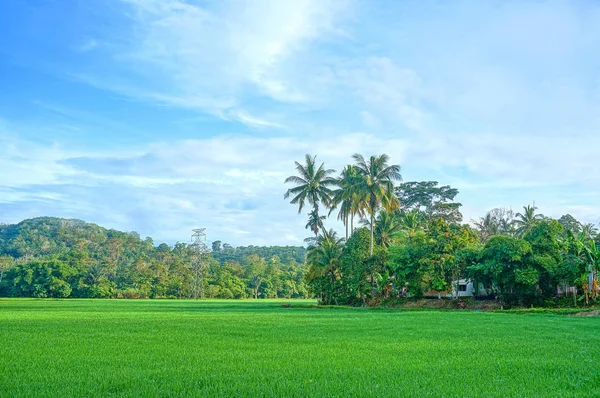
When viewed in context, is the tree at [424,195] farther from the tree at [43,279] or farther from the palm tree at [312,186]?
the tree at [43,279]

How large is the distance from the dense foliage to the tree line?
34.1m

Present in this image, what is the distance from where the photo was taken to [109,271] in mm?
72438

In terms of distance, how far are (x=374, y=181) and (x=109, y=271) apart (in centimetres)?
4963

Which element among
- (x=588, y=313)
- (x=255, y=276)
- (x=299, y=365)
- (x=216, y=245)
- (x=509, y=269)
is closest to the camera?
(x=299, y=365)

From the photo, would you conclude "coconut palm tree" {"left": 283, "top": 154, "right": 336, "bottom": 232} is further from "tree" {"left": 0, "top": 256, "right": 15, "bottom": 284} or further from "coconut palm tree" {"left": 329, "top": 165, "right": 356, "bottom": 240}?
"tree" {"left": 0, "top": 256, "right": 15, "bottom": 284}

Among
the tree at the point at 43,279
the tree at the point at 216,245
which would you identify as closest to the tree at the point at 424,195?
the tree at the point at 43,279

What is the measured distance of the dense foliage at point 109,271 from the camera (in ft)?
213

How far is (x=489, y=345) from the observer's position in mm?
10766

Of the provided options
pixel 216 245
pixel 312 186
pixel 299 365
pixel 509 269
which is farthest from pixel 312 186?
pixel 216 245

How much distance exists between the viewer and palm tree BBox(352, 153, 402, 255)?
134ft

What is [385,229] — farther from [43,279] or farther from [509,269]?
[43,279]

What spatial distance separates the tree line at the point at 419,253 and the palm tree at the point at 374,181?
0.09 m

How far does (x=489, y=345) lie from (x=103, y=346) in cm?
891

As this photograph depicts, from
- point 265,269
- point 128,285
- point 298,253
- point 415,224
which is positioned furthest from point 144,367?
point 298,253
